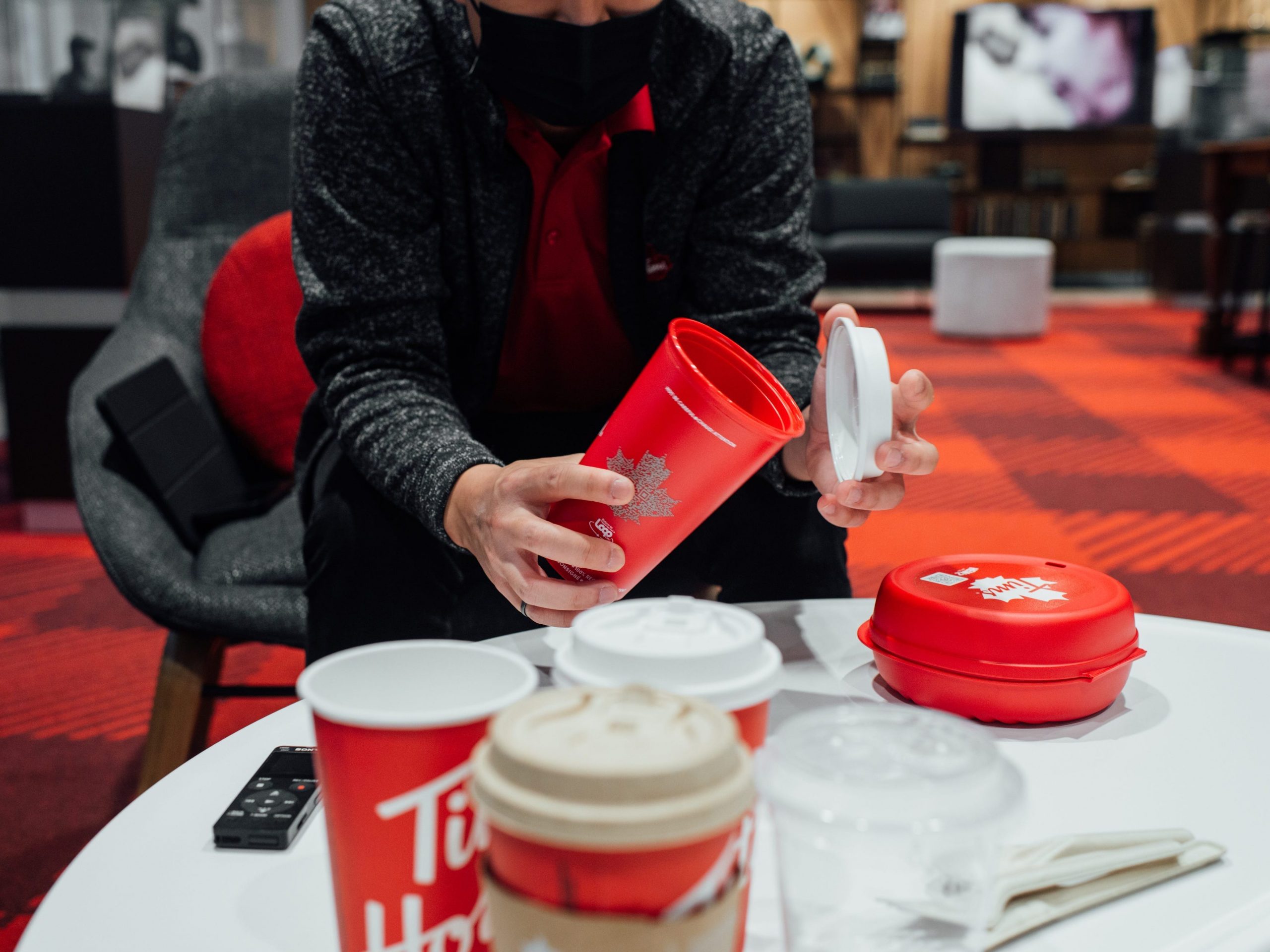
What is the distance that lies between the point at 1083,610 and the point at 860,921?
0.36 meters

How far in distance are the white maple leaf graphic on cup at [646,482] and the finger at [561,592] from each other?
0.24ft

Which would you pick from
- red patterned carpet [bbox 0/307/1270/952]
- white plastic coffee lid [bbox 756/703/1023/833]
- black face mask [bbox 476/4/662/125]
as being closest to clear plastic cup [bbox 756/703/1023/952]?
white plastic coffee lid [bbox 756/703/1023/833]

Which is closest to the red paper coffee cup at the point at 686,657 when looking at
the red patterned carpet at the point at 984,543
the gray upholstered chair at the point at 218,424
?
the gray upholstered chair at the point at 218,424

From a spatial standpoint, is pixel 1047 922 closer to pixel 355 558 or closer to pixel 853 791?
pixel 853 791

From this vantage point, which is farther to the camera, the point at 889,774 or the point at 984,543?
the point at 984,543

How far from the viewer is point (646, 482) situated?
0.66 metres

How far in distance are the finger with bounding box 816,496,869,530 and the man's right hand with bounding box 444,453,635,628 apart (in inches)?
8.6

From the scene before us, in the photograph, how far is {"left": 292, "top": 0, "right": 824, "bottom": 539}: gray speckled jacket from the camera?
3.51 ft

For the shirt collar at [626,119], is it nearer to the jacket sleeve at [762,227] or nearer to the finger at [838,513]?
the jacket sleeve at [762,227]

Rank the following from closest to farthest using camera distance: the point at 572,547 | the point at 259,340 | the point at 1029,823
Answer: the point at 1029,823 < the point at 572,547 < the point at 259,340

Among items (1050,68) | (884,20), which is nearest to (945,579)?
(884,20)

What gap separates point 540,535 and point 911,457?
28 centimetres

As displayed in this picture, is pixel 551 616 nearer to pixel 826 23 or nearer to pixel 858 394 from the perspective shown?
pixel 858 394

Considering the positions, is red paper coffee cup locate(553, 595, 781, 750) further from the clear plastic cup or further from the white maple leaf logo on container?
the white maple leaf logo on container
